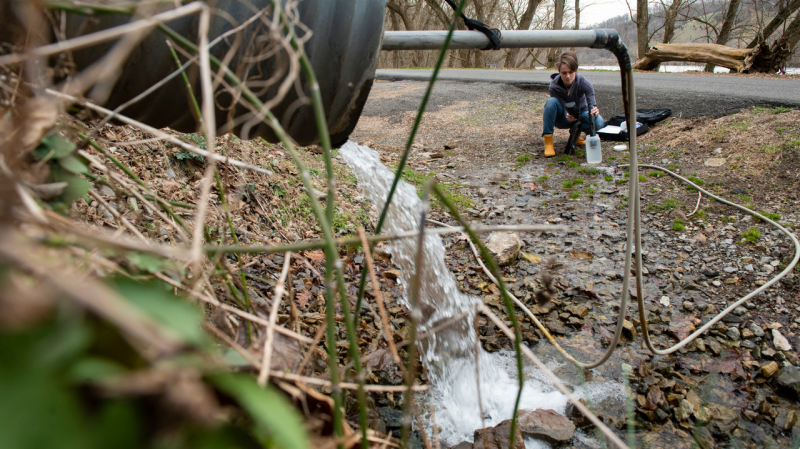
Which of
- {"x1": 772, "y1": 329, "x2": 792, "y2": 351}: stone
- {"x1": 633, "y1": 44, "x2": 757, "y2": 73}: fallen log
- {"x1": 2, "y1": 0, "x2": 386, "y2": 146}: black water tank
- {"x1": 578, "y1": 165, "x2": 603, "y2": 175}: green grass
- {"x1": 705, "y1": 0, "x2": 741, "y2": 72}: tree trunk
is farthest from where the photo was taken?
{"x1": 705, "y1": 0, "x2": 741, "y2": 72}: tree trunk

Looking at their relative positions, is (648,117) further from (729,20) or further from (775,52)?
(729,20)

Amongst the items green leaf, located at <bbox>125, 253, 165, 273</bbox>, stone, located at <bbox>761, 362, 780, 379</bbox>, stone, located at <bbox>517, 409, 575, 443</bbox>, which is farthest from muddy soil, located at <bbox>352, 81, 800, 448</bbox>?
green leaf, located at <bbox>125, 253, 165, 273</bbox>

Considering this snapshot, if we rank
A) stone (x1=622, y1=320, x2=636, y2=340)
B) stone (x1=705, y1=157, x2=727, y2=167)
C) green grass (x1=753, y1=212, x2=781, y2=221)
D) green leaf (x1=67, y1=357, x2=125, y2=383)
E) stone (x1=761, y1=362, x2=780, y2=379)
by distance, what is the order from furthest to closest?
stone (x1=705, y1=157, x2=727, y2=167) < green grass (x1=753, y1=212, x2=781, y2=221) < stone (x1=622, y1=320, x2=636, y2=340) < stone (x1=761, y1=362, x2=780, y2=379) < green leaf (x1=67, y1=357, x2=125, y2=383)

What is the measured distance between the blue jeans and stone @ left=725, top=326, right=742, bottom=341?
291 centimetres

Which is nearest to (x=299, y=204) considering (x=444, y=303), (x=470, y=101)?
(x=444, y=303)

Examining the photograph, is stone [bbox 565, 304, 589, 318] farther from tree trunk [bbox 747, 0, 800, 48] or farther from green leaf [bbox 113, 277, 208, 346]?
tree trunk [bbox 747, 0, 800, 48]

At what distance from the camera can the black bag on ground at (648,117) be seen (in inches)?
203

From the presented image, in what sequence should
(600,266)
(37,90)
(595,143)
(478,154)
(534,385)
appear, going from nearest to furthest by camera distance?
(37,90), (534,385), (600,266), (595,143), (478,154)

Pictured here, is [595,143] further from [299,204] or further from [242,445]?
[242,445]

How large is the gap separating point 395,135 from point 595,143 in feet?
8.09

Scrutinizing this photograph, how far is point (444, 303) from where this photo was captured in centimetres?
271

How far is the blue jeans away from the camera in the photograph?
4960mm

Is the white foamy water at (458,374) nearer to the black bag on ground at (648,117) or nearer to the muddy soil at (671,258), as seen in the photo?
the muddy soil at (671,258)

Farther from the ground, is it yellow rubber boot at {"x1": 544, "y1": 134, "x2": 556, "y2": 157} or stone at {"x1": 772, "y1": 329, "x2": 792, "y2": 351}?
yellow rubber boot at {"x1": 544, "y1": 134, "x2": 556, "y2": 157}
